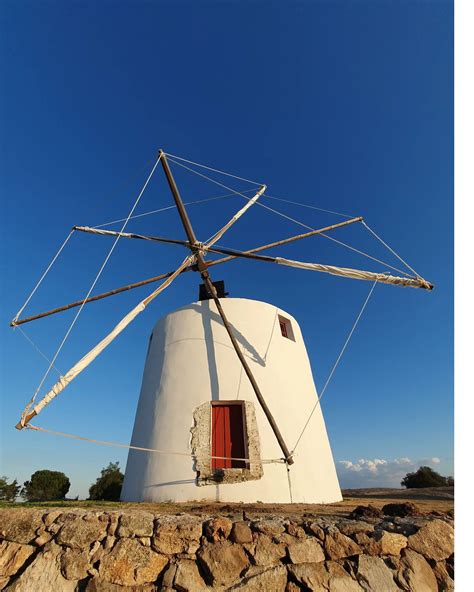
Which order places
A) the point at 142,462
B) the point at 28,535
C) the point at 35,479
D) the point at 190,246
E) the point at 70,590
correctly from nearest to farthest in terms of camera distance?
the point at 70,590 < the point at 28,535 < the point at 142,462 < the point at 190,246 < the point at 35,479

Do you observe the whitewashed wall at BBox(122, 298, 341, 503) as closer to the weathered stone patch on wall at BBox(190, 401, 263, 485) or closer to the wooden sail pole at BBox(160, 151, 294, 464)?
the weathered stone patch on wall at BBox(190, 401, 263, 485)

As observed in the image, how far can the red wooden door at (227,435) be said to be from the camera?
751cm

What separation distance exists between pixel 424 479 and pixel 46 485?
60.6 ft

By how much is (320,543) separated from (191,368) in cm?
507

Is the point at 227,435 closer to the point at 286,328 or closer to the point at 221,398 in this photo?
the point at 221,398

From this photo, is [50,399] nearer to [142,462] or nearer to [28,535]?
[28,535]

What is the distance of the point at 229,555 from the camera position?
406 cm

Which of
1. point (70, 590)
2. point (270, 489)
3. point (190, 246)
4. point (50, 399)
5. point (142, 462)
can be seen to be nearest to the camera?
point (70, 590)

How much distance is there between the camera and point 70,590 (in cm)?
402

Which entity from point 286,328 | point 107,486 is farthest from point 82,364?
point 107,486

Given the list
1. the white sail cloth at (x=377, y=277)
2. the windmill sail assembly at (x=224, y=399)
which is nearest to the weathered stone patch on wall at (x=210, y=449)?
the windmill sail assembly at (x=224, y=399)

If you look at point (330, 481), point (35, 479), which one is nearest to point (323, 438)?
point (330, 481)

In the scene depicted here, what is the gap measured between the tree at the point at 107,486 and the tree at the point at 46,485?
1.27 meters

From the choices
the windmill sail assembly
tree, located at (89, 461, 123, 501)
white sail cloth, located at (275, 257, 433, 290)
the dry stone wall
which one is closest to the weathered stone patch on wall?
the windmill sail assembly
